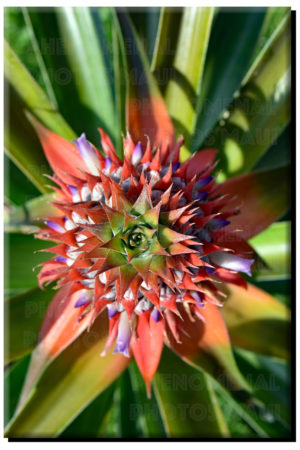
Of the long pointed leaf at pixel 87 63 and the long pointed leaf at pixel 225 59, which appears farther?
the long pointed leaf at pixel 225 59

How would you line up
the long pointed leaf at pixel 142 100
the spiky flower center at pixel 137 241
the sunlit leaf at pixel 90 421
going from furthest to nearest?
the sunlit leaf at pixel 90 421 → the long pointed leaf at pixel 142 100 → the spiky flower center at pixel 137 241

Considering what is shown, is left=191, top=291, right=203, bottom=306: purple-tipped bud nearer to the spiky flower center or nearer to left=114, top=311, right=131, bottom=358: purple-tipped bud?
the spiky flower center

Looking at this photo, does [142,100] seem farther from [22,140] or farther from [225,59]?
[225,59]

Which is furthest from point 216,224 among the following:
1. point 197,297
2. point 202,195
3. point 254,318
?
point 254,318

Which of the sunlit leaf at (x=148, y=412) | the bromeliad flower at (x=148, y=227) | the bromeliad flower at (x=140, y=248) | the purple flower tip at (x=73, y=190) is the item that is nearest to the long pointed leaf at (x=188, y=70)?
the bromeliad flower at (x=148, y=227)

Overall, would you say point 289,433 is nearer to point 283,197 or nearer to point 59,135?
point 283,197

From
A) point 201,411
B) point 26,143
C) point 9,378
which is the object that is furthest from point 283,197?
point 9,378

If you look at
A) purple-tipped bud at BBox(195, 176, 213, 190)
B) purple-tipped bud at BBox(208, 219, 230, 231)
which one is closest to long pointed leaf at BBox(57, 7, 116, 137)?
purple-tipped bud at BBox(195, 176, 213, 190)

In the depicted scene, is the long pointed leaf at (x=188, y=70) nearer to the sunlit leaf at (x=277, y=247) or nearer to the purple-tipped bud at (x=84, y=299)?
the sunlit leaf at (x=277, y=247)
